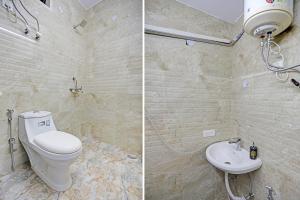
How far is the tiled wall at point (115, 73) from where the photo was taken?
3.03 feet

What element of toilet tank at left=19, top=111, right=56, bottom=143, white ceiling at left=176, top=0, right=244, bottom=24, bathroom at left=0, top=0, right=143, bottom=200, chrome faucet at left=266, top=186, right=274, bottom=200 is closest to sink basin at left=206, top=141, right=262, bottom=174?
chrome faucet at left=266, top=186, right=274, bottom=200

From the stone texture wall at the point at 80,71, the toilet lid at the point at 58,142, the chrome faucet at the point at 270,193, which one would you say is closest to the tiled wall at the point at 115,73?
the stone texture wall at the point at 80,71

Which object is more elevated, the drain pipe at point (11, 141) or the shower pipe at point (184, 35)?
the shower pipe at point (184, 35)

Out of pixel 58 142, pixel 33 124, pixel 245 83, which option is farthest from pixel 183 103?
pixel 33 124

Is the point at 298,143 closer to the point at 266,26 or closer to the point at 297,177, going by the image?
the point at 297,177

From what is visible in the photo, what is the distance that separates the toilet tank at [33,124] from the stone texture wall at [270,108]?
3.68ft

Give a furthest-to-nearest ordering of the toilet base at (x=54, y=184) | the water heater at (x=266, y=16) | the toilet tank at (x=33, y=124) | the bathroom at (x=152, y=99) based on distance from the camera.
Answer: the toilet base at (x=54, y=184)
the toilet tank at (x=33, y=124)
the bathroom at (x=152, y=99)
the water heater at (x=266, y=16)

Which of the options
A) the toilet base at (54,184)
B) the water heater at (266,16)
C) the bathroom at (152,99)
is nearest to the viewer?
the water heater at (266,16)

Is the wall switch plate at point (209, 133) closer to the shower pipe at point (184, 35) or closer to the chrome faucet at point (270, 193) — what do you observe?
the chrome faucet at point (270, 193)

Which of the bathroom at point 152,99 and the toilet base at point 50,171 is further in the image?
the toilet base at point 50,171

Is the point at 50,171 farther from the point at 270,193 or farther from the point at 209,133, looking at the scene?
the point at 270,193

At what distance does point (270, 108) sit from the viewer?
28.1 inches

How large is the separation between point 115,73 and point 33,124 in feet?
1.97

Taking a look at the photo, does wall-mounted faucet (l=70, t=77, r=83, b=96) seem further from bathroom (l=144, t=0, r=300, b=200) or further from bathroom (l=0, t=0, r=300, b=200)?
bathroom (l=144, t=0, r=300, b=200)
